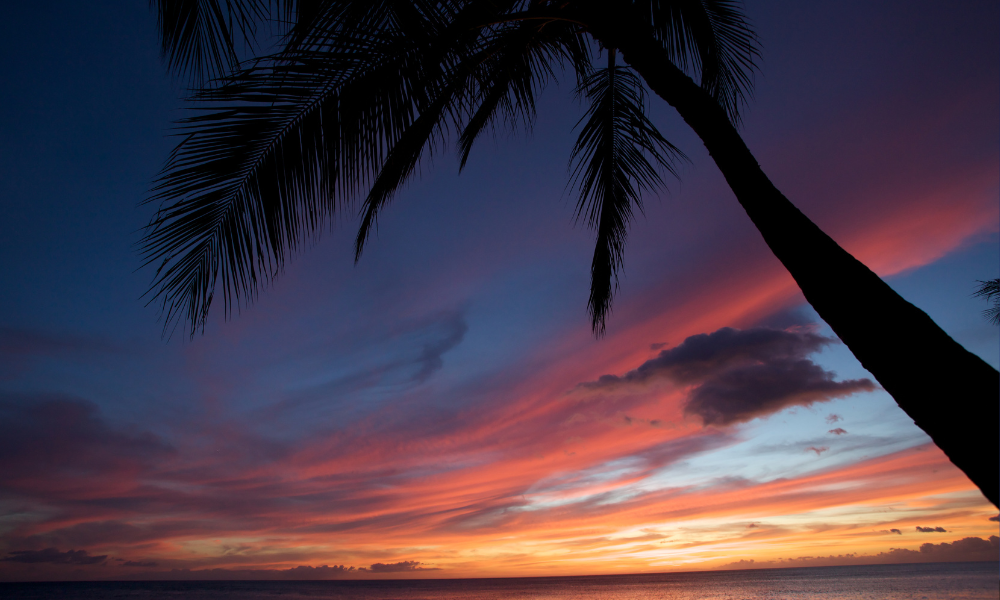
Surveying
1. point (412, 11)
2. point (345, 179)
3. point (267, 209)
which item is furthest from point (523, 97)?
point (267, 209)

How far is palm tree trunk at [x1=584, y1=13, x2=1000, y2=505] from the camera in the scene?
114cm

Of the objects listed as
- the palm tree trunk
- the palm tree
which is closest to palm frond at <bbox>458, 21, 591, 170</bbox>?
the palm tree

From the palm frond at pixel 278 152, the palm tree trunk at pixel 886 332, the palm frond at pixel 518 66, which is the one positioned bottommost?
the palm tree trunk at pixel 886 332

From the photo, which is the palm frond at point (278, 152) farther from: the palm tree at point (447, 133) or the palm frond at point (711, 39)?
the palm frond at point (711, 39)

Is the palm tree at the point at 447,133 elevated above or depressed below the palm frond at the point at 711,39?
below

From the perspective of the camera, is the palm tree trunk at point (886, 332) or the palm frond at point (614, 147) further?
the palm frond at point (614, 147)

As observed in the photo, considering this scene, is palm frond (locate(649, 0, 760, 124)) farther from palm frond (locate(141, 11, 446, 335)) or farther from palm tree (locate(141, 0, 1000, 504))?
palm frond (locate(141, 11, 446, 335))

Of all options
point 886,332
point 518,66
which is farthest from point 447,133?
point 886,332

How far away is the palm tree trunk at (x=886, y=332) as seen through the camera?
44.9 inches

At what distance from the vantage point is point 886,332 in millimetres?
1350

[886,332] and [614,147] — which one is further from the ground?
[614,147]

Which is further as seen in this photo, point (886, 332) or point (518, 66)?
point (518, 66)

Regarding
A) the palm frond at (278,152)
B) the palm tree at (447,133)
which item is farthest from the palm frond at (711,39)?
the palm frond at (278,152)

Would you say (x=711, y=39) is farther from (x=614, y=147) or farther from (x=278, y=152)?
(x=278, y=152)
